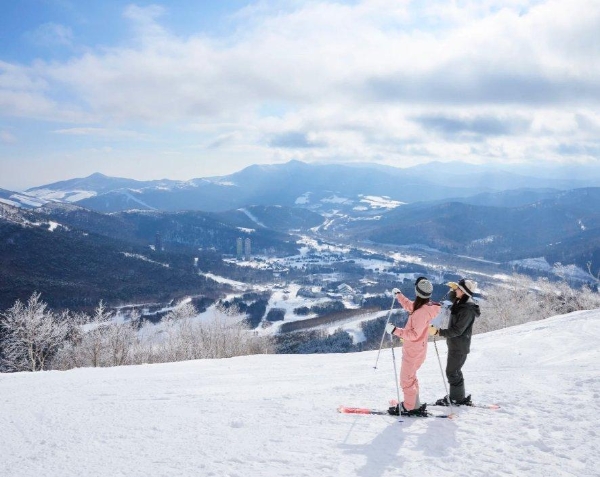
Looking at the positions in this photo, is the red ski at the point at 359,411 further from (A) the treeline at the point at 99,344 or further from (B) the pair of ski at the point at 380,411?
(A) the treeline at the point at 99,344

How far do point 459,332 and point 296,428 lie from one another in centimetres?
366

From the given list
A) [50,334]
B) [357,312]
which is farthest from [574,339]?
[357,312]

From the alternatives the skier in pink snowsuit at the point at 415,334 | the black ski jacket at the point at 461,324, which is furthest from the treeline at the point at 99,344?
the black ski jacket at the point at 461,324

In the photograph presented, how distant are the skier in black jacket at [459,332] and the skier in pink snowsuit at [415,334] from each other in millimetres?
249

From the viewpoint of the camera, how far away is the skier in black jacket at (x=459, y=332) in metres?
8.16

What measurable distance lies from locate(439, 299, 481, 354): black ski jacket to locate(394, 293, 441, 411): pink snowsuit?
491 mm

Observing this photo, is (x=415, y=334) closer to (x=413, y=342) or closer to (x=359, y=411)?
(x=413, y=342)

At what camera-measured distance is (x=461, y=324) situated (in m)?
8.17

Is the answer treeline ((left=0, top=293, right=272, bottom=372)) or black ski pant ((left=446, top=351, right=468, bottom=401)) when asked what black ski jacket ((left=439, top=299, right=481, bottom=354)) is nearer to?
black ski pant ((left=446, top=351, right=468, bottom=401))

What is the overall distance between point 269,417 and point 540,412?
209 inches

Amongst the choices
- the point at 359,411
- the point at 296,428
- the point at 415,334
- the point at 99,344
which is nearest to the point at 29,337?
the point at 99,344

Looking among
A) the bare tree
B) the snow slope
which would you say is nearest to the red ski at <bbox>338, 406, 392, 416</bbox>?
the snow slope

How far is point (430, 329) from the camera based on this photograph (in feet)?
25.3

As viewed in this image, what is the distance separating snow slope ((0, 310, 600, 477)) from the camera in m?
6.05
